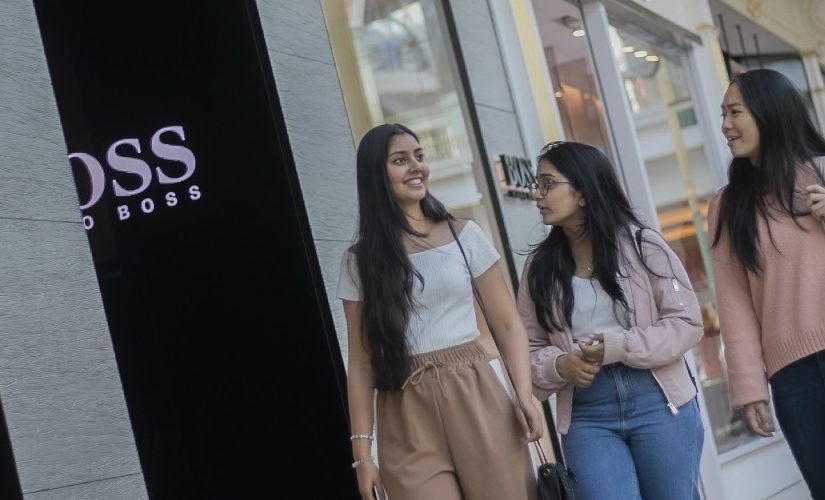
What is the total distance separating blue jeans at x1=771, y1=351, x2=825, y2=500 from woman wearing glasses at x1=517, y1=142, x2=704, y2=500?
366 millimetres

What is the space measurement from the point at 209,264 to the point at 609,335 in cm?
175

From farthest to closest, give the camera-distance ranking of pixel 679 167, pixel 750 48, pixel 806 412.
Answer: pixel 750 48 < pixel 679 167 < pixel 806 412

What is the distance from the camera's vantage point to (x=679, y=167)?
33.8ft

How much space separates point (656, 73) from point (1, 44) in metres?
7.54

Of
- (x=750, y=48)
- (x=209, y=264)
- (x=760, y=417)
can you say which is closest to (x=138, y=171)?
(x=209, y=264)

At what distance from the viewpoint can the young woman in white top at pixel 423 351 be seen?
3.68 metres

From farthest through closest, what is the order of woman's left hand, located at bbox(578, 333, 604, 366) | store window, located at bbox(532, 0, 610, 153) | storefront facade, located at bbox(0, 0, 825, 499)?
store window, located at bbox(532, 0, 610, 153) → woman's left hand, located at bbox(578, 333, 604, 366) → storefront facade, located at bbox(0, 0, 825, 499)

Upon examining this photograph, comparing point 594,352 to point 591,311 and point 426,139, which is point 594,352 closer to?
point 591,311

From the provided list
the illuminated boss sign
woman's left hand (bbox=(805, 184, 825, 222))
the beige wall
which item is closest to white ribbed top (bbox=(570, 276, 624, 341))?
woman's left hand (bbox=(805, 184, 825, 222))

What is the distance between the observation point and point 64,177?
3650 millimetres

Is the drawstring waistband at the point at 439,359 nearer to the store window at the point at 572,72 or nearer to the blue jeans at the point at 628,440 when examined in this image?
the blue jeans at the point at 628,440

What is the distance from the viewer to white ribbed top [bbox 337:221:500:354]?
149 inches

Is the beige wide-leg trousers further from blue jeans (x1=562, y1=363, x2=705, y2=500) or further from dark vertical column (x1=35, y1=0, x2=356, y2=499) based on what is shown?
dark vertical column (x1=35, y1=0, x2=356, y2=499)

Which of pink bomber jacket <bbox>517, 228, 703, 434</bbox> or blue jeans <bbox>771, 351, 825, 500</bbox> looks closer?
blue jeans <bbox>771, 351, 825, 500</bbox>
